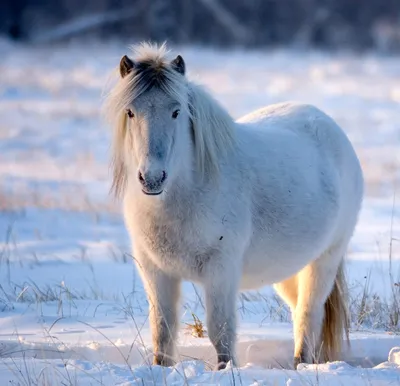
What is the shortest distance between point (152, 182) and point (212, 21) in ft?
113

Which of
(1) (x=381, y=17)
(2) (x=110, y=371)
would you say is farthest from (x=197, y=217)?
(1) (x=381, y=17)

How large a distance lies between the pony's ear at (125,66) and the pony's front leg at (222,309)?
895 millimetres

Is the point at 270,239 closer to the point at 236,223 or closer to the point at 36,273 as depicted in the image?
the point at 236,223

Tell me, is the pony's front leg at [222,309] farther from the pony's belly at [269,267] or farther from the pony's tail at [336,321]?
the pony's tail at [336,321]

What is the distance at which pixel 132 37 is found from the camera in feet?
115

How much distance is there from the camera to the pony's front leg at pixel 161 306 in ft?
12.3

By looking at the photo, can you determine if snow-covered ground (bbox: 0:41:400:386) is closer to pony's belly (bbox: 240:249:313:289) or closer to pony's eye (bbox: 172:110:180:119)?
pony's belly (bbox: 240:249:313:289)

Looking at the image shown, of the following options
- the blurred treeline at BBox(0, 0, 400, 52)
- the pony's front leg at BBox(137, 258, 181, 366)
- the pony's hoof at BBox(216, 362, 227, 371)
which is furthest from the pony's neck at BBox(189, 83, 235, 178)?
the blurred treeline at BBox(0, 0, 400, 52)

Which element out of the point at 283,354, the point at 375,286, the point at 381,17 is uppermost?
the point at 381,17

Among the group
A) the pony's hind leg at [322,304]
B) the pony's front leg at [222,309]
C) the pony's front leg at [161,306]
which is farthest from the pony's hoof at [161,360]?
the pony's hind leg at [322,304]

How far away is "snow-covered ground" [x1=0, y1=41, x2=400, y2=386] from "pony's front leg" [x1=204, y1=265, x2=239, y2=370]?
0.57ft

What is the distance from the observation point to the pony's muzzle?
328cm

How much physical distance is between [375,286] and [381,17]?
120 feet

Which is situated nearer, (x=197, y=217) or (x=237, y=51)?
(x=197, y=217)
